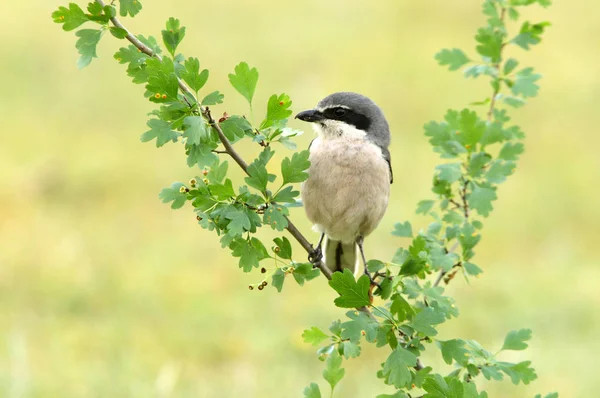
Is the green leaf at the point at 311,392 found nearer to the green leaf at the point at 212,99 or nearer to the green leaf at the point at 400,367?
the green leaf at the point at 400,367

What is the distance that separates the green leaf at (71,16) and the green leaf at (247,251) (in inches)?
31.8

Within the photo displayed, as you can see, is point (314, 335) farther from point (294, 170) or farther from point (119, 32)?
point (119, 32)

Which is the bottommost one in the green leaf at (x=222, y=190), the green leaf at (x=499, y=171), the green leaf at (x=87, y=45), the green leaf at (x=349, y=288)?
the green leaf at (x=349, y=288)

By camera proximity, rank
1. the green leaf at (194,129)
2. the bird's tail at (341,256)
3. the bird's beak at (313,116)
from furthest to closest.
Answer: the bird's tail at (341,256) → the bird's beak at (313,116) → the green leaf at (194,129)

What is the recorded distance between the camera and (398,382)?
8.92 ft

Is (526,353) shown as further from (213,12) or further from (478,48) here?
(213,12)

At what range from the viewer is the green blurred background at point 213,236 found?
6.42 metres

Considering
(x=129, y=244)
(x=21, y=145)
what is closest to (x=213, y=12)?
(x=21, y=145)

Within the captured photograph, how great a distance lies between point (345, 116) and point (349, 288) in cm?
173

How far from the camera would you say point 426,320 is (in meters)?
2.75

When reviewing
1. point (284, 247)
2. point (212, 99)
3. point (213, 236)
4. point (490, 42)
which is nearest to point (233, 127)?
point (212, 99)

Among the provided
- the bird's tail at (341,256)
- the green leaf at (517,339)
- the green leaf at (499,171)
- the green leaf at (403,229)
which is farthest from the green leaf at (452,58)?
the green leaf at (517,339)

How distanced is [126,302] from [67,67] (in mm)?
5723

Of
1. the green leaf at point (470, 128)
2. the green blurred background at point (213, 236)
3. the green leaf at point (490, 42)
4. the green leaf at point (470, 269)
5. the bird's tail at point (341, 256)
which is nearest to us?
the green leaf at point (470, 269)
